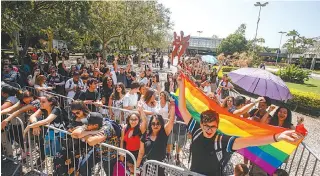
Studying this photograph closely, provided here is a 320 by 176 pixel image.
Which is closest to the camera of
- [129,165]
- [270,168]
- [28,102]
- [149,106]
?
[270,168]

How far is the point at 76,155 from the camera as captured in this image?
3959mm

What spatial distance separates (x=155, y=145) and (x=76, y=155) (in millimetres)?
1405

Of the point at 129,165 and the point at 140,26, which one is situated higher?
the point at 140,26

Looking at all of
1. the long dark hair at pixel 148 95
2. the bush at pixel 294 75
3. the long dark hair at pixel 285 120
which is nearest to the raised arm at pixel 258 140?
the long dark hair at pixel 285 120

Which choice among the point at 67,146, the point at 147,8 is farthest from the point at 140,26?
the point at 67,146

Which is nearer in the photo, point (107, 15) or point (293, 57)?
point (107, 15)

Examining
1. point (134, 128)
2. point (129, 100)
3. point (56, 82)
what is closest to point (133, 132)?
point (134, 128)

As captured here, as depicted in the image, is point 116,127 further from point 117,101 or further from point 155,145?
point 117,101

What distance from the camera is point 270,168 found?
136 inches

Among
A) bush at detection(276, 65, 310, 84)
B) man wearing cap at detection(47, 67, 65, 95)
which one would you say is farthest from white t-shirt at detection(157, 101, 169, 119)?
bush at detection(276, 65, 310, 84)

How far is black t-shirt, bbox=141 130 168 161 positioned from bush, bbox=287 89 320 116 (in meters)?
10.8

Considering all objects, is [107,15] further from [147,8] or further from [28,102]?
[28,102]

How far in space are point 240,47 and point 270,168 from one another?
2858 inches

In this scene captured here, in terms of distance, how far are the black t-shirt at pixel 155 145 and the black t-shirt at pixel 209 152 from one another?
695 mm
